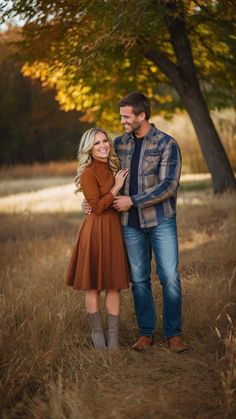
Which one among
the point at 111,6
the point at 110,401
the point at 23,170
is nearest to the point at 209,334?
the point at 110,401

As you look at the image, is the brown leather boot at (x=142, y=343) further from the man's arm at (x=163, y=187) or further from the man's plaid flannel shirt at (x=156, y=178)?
the man's arm at (x=163, y=187)

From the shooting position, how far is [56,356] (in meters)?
4.27

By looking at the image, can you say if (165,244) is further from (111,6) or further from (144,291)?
(111,6)

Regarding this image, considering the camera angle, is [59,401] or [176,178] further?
[176,178]

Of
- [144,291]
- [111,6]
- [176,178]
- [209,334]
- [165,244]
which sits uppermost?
[111,6]

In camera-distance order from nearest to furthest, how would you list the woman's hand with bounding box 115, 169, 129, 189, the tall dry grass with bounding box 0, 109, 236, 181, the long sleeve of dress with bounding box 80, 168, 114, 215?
the long sleeve of dress with bounding box 80, 168, 114, 215
the woman's hand with bounding box 115, 169, 129, 189
the tall dry grass with bounding box 0, 109, 236, 181

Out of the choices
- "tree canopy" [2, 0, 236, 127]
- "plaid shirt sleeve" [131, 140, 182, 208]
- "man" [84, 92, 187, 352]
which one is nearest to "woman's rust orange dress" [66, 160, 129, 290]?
"man" [84, 92, 187, 352]

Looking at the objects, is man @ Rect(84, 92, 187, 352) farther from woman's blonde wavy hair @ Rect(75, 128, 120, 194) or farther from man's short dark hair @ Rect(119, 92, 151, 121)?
woman's blonde wavy hair @ Rect(75, 128, 120, 194)

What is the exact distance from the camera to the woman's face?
4500 millimetres

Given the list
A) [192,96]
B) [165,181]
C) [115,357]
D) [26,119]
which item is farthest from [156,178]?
[26,119]

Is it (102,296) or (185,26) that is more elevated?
(185,26)

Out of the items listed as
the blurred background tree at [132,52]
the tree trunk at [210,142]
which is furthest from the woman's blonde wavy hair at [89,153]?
the tree trunk at [210,142]

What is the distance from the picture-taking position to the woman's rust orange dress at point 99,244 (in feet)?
14.6

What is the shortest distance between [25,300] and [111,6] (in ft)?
16.1
